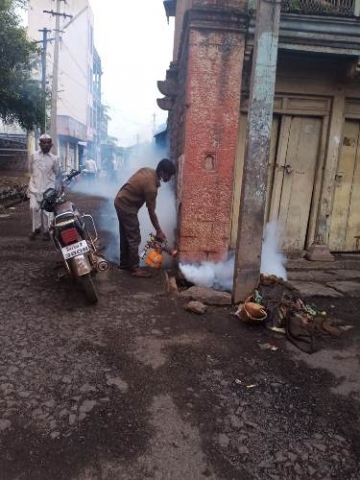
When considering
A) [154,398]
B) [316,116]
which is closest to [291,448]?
[154,398]

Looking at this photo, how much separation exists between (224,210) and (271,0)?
2518mm

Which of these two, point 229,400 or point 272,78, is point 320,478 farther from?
point 272,78

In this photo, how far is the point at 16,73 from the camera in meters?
14.2

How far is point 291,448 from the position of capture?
2.62m

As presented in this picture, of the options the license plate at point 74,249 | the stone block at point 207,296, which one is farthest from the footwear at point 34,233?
the stone block at point 207,296

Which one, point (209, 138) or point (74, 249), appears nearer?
point (74, 249)

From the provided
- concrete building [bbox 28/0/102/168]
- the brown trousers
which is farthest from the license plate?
concrete building [bbox 28/0/102/168]

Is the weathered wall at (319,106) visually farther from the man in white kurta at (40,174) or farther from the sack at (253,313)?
the man in white kurta at (40,174)

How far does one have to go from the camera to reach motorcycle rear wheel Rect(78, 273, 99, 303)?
452 cm

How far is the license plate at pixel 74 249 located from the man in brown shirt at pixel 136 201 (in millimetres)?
1239

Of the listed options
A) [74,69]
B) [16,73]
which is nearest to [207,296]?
[16,73]

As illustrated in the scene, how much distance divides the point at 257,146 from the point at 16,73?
496 inches

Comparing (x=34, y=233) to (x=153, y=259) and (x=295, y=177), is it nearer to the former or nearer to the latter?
(x=153, y=259)

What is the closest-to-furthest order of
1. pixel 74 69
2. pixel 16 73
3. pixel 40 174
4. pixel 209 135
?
1. pixel 209 135
2. pixel 40 174
3. pixel 16 73
4. pixel 74 69
